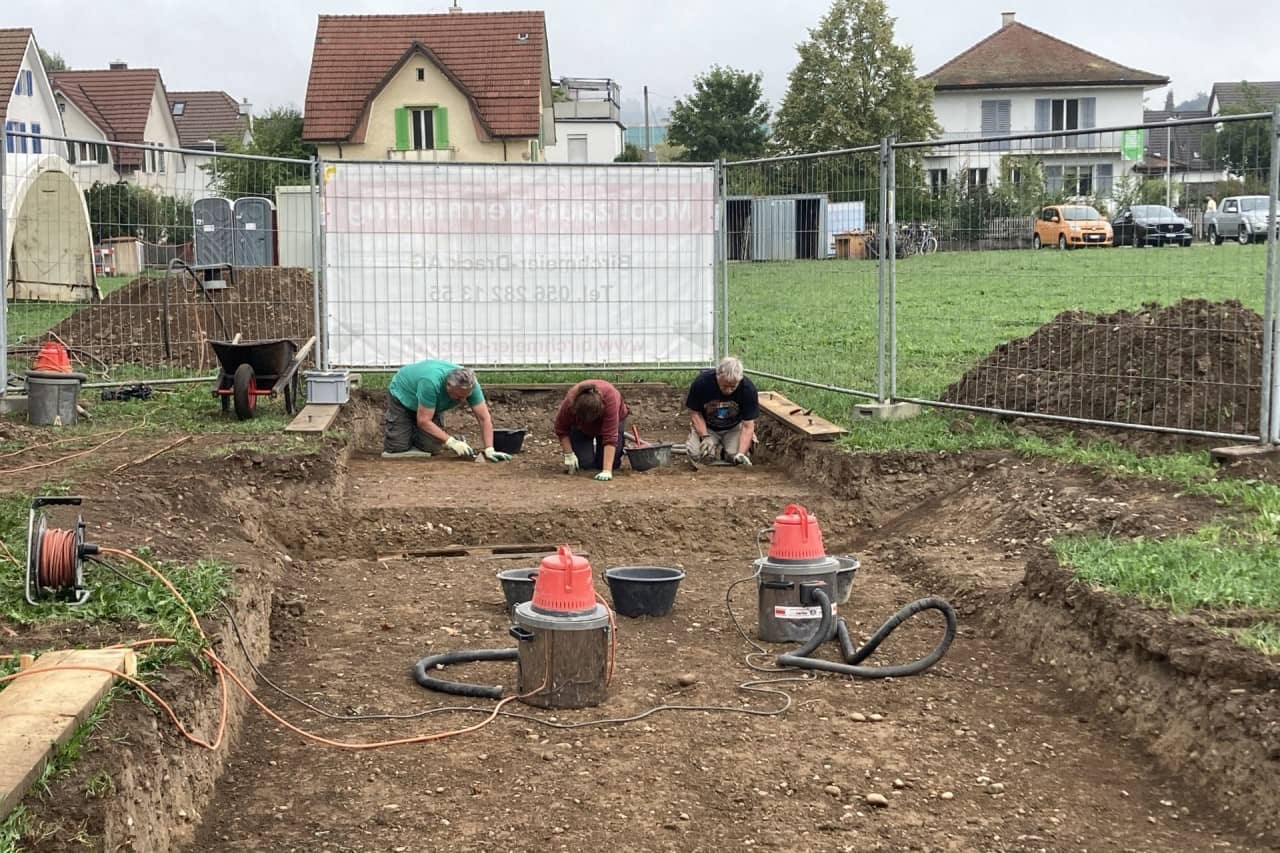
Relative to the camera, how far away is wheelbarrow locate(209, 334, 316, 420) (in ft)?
35.8

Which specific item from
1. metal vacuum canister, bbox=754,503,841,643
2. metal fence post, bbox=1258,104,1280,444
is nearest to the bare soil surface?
metal vacuum canister, bbox=754,503,841,643

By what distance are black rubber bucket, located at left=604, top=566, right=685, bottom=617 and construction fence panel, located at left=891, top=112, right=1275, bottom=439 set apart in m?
3.93

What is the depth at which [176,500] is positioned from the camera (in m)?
8.08

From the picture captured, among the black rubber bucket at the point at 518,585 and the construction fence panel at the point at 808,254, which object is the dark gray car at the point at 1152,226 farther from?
the black rubber bucket at the point at 518,585

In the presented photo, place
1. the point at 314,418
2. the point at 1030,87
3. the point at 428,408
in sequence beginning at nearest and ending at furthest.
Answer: the point at 428,408
the point at 314,418
the point at 1030,87

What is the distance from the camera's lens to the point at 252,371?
11.0 m

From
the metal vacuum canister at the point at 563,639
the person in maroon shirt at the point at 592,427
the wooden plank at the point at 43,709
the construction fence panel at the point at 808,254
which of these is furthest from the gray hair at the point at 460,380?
the wooden plank at the point at 43,709

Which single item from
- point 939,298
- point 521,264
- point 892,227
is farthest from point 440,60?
point 892,227

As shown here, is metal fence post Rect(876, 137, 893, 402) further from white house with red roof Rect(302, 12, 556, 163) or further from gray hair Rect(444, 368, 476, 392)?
white house with red roof Rect(302, 12, 556, 163)

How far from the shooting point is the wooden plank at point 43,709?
358 centimetres

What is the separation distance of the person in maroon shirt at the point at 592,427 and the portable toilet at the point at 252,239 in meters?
5.13

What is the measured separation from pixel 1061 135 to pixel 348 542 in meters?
5.57

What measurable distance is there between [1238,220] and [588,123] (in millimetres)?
67066

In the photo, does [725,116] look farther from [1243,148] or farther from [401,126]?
[1243,148]
